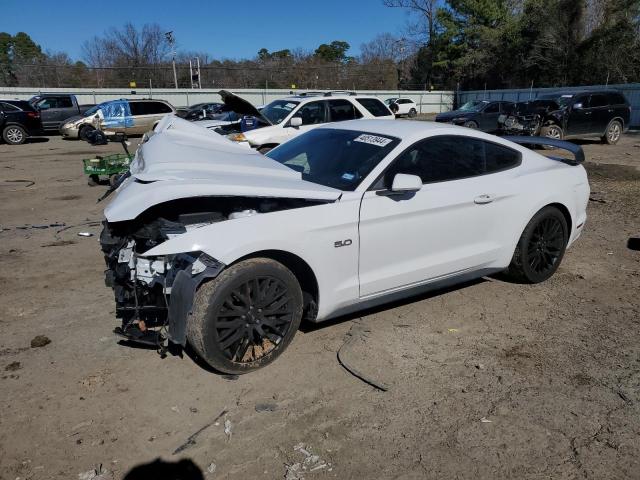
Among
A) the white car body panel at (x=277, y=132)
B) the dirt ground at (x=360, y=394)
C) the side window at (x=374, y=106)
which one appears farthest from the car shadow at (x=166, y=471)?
the side window at (x=374, y=106)

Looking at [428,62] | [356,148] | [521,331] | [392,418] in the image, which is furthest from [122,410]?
[428,62]

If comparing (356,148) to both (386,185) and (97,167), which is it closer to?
(386,185)

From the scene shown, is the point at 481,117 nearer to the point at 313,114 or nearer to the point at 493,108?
the point at 493,108

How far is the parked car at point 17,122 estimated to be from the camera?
19.7 metres

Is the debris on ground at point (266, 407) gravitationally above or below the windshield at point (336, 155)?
below

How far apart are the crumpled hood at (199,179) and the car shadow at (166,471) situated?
145 cm

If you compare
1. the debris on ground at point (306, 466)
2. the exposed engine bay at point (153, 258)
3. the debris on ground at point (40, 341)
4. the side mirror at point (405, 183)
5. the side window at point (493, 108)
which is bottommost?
the debris on ground at point (306, 466)

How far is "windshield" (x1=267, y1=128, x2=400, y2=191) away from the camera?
4.00m

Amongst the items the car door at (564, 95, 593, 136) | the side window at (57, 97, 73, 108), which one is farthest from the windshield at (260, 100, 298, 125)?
the side window at (57, 97, 73, 108)

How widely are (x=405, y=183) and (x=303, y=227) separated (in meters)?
0.84

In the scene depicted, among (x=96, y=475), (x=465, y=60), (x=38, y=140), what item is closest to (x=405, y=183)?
(x=96, y=475)

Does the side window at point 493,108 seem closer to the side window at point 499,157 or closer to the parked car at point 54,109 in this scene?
the side window at point 499,157

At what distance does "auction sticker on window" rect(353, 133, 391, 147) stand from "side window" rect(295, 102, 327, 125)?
6715mm

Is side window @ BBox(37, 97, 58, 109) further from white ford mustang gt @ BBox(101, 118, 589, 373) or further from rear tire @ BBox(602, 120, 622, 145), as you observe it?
rear tire @ BBox(602, 120, 622, 145)
